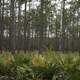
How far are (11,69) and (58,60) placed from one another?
1915mm

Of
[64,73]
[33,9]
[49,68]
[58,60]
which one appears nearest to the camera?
[64,73]

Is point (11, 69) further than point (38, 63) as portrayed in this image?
Yes

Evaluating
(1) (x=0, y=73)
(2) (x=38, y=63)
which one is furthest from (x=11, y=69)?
(2) (x=38, y=63)

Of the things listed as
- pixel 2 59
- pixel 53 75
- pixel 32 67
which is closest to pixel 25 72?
pixel 32 67

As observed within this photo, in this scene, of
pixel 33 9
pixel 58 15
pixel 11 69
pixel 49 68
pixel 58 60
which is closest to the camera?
pixel 49 68

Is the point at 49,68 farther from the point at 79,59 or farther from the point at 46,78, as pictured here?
the point at 79,59

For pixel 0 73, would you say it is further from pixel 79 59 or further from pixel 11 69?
pixel 79 59

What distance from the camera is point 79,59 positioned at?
8.27 metres

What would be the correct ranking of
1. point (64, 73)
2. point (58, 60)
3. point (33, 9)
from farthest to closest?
point (33, 9), point (58, 60), point (64, 73)

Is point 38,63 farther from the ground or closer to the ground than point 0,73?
farther from the ground

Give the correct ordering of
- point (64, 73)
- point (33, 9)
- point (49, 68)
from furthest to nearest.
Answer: point (33, 9), point (49, 68), point (64, 73)

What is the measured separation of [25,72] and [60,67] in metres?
1.16

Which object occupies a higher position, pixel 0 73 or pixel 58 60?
pixel 58 60

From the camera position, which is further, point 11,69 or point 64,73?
point 11,69
